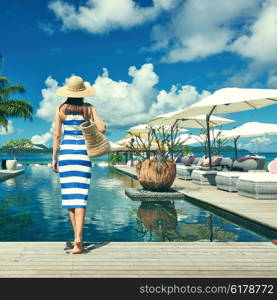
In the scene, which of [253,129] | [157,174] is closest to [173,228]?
[157,174]

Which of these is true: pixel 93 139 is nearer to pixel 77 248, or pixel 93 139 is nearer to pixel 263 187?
pixel 77 248

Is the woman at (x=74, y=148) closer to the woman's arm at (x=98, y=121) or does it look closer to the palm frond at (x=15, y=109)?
the woman's arm at (x=98, y=121)

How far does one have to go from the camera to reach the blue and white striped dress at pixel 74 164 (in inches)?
163

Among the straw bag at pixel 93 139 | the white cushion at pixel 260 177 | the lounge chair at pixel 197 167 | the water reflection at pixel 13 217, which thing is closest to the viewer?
the straw bag at pixel 93 139

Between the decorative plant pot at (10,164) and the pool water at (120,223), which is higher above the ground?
the decorative plant pot at (10,164)

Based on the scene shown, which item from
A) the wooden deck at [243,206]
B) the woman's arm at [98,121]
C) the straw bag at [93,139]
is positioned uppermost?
the woman's arm at [98,121]

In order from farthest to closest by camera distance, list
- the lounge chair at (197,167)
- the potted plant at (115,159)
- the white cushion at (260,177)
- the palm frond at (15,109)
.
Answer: the potted plant at (115,159)
the palm frond at (15,109)
the lounge chair at (197,167)
the white cushion at (260,177)

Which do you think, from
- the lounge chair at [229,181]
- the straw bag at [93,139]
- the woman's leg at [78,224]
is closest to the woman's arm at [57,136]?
the straw bag at [93,139]

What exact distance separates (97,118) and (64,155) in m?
0.55

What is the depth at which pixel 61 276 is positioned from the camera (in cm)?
336

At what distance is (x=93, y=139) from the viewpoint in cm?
408

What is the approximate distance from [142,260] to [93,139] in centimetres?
137

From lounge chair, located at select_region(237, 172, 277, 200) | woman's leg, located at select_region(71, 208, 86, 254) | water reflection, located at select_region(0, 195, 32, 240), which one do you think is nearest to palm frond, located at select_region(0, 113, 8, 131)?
water reflection, located at select_region(0, 195, 32, 240)

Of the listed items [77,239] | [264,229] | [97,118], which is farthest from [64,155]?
[264,229]
